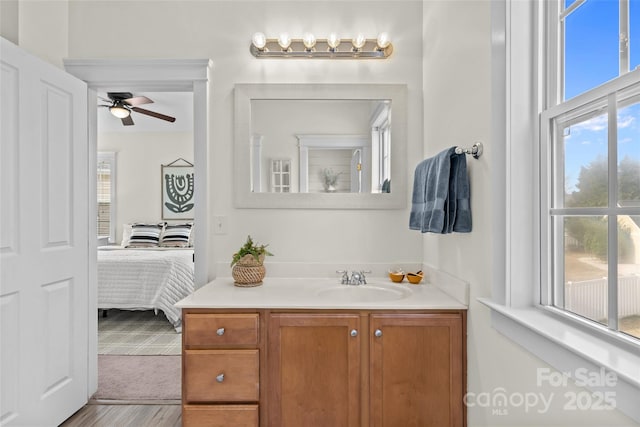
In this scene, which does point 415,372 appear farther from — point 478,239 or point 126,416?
point 126,416

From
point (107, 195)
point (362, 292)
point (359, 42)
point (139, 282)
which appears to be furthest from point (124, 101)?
point (362, 292)

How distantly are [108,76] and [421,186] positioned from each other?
2.00 m

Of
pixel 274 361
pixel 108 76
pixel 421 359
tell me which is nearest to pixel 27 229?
pixel 108 76

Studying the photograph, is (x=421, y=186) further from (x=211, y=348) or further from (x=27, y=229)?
(x=27, y=229)

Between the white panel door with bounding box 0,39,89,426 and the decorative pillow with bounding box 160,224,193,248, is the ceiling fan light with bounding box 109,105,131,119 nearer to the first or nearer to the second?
the decorative pillow with bounding box 160,224,193,248

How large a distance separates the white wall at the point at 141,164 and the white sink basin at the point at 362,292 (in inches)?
185

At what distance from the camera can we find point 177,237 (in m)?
5.21

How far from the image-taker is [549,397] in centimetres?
A: 107

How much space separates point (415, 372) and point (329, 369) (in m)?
0.38

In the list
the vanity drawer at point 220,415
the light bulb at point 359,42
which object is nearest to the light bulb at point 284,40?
the light bulb at point 359,42

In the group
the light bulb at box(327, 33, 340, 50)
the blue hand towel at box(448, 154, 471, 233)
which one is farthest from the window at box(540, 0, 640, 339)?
the light bulb at box(327, 33, 340, 50)

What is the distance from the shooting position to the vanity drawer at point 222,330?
5.21ft

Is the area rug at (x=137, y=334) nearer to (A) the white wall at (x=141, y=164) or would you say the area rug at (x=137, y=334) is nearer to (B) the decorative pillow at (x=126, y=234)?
(B) the decorative pillow at (x=126, y=234)

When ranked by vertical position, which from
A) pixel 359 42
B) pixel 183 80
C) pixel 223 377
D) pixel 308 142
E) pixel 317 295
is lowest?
pixel 223 377
